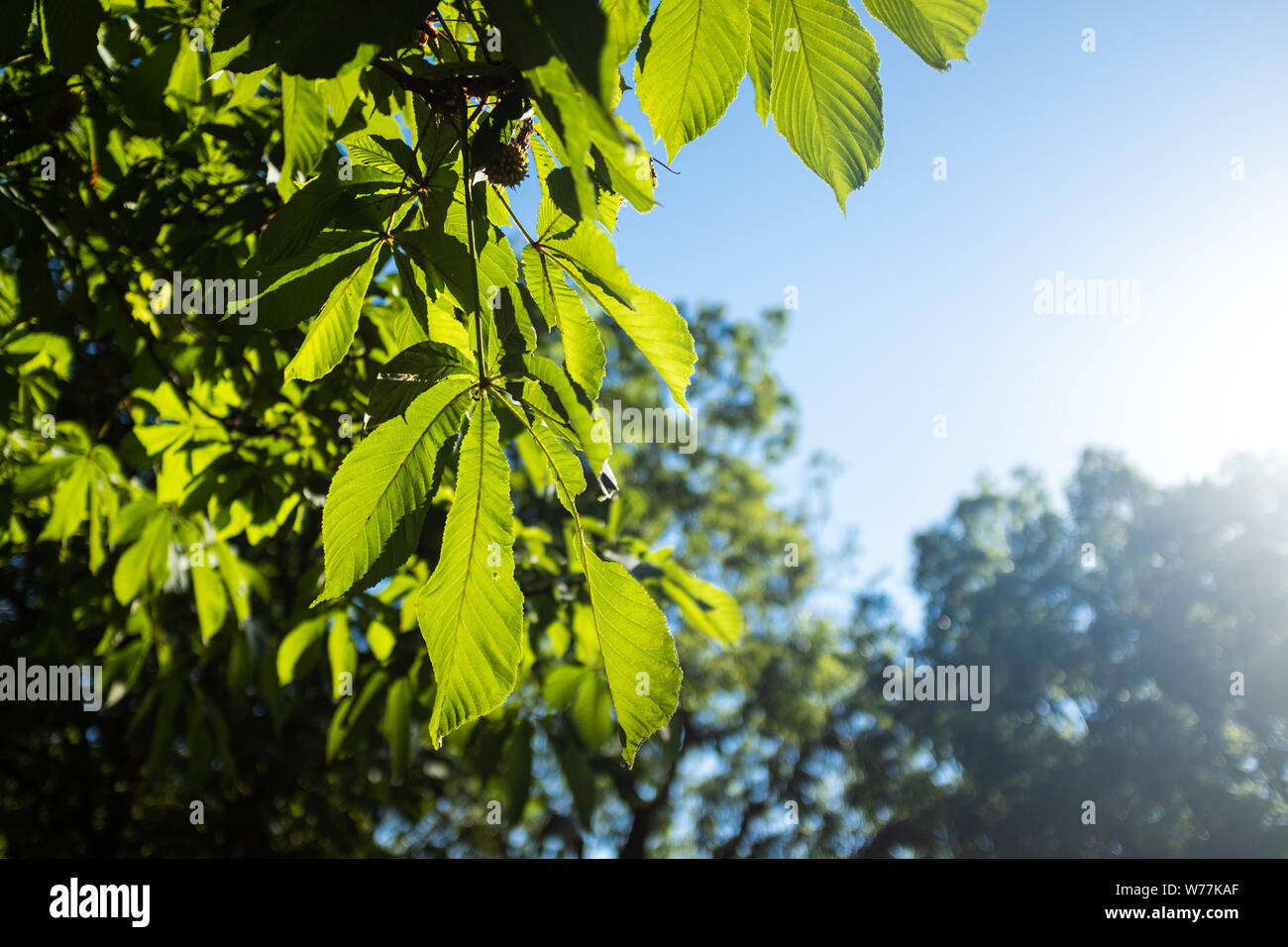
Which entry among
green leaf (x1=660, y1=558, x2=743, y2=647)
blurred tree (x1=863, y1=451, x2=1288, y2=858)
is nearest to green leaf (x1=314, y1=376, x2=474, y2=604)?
green leaf (x1=660, y1=558, x2=743, y2=647)

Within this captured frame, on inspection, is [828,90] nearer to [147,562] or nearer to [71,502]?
[147,562]

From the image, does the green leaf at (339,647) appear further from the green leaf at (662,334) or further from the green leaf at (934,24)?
the green leaf at (934,24)

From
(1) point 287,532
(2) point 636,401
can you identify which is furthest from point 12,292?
(2) point 636,401

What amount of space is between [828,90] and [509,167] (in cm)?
37

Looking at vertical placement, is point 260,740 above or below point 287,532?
below

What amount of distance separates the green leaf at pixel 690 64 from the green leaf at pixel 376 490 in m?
0.37

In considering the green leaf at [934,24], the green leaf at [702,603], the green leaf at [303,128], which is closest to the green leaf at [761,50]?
the green leaf at [934,24]

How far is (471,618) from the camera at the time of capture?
0.74 metres

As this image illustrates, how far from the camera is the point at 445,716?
Answer: 0.73 metres

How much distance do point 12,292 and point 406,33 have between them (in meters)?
3.43

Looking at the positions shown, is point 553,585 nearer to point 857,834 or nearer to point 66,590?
point 66,590

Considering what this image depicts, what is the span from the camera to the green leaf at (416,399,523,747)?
729 millimetres

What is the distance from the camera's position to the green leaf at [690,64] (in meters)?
0.74

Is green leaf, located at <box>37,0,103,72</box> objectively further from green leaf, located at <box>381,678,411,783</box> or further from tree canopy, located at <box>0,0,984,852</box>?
green leaf, located at <box>381,678,411,783</box>
